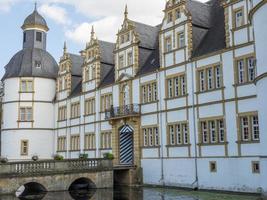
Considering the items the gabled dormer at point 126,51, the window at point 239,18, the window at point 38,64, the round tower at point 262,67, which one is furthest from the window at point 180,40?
the window at point 38,64

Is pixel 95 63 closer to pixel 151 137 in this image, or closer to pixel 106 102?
pixel 106 102

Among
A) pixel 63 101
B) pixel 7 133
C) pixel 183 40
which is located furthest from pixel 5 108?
pixel 183 40

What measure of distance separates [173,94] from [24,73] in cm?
2224

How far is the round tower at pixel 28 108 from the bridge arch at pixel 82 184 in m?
14.6

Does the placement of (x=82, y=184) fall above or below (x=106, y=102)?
below

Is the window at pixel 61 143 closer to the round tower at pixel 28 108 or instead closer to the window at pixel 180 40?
the round tower at pixel 28 108

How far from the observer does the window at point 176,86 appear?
28.5 m

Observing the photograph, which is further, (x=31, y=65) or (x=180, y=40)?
(x=31, y=65)

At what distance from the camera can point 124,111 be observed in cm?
3291

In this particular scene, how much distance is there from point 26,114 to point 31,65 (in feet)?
17.7

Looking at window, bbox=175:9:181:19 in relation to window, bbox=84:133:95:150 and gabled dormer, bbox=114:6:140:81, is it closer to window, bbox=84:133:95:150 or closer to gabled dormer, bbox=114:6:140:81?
gabled dormer, bbox=114:6:140:81

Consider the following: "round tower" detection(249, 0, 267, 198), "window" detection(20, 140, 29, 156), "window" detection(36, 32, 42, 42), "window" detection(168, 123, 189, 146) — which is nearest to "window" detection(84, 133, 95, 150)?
"window" detection(20, 140, 29, 156)

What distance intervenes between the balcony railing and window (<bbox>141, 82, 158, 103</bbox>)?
971 mm

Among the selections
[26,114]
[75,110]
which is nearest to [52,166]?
[75,110]
